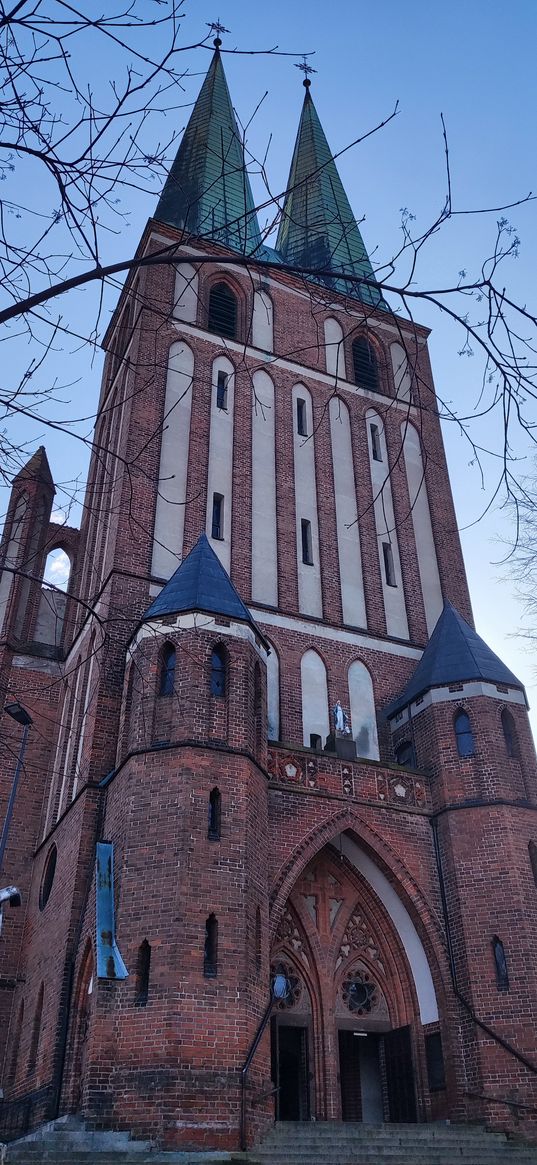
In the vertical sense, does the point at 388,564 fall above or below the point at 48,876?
above

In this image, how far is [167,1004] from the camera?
1160cm

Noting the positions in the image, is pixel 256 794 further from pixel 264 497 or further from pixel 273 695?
pixel 264 497

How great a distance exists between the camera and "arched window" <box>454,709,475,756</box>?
53.6 ft

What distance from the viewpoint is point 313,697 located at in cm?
1770

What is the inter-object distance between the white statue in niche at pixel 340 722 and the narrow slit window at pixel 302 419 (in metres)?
6.92

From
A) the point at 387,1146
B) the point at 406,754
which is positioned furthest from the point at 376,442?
the point at 387,1146

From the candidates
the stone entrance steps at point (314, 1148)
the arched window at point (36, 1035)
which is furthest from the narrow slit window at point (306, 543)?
the stone entrance steps at point (314, 1148)

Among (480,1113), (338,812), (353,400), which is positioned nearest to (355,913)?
(338,812)

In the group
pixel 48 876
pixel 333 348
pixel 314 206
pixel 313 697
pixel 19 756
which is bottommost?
pixel 48 876

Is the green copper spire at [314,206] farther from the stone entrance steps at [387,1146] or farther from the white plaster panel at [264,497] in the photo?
the stone entrance steps at [387,1146]

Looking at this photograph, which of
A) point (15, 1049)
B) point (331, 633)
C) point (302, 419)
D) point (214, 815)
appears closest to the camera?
point (214, 815)

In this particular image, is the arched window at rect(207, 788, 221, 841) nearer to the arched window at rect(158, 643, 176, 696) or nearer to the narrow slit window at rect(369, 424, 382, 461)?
the arched window at rect(158, 643, 176, 696)

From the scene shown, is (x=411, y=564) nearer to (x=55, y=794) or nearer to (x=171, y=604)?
(x=171, y=604)

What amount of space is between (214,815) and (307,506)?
8.90 m
